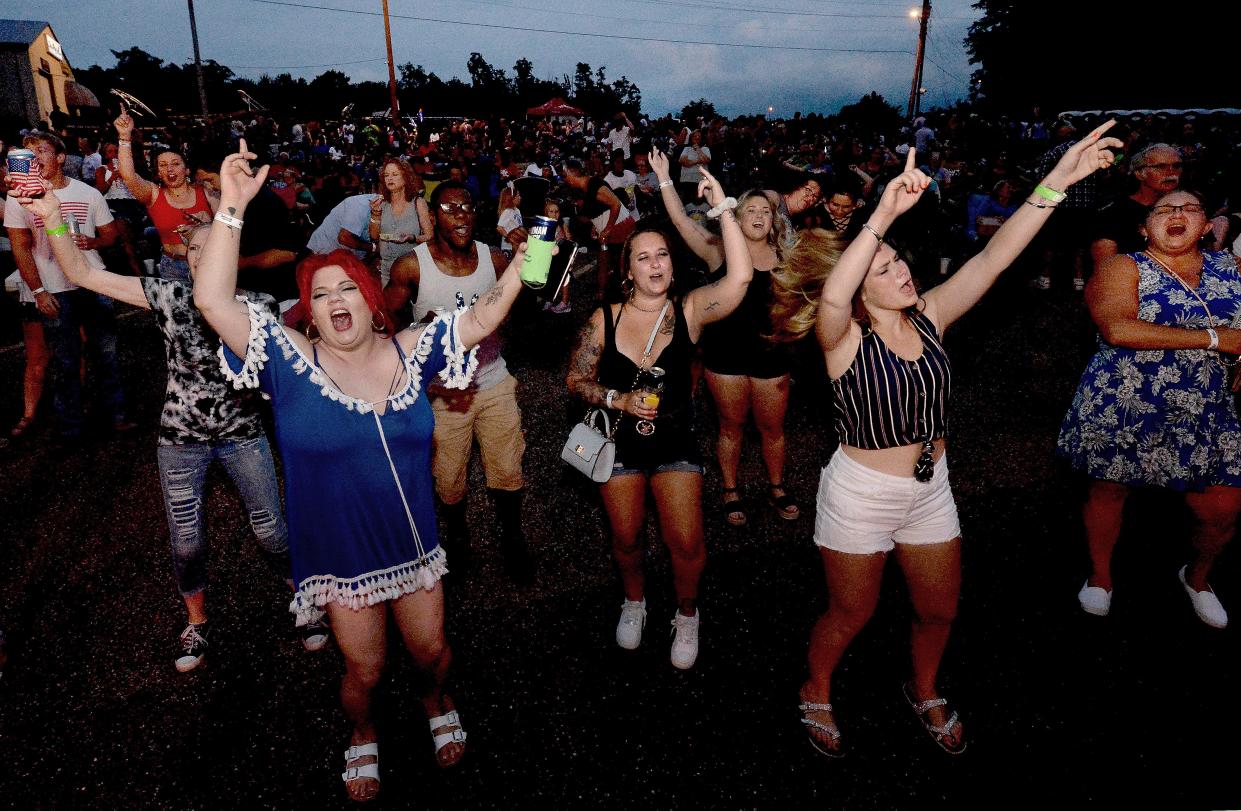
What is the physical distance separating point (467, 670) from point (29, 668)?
2.09 meters

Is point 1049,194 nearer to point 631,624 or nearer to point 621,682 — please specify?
point 631,624

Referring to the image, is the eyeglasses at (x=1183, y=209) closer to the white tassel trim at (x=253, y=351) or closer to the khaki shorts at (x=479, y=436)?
the khaki shorts at (x=479, y=436)

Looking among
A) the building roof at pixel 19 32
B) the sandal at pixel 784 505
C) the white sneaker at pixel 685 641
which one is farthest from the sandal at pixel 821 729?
the building roof at pixel 19 32

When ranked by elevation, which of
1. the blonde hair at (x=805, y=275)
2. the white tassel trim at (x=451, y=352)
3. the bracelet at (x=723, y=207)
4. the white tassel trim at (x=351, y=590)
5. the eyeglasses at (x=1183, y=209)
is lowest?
the white tassel trim at (x=351, y=590)

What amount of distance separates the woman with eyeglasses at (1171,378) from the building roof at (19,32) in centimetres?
4283

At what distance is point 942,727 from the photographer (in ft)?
9.66

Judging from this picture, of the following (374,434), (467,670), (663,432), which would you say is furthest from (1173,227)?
(467,670)

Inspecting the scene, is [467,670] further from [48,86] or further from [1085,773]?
[48,86]

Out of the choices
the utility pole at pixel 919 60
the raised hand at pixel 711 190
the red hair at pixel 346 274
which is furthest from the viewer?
the utility pole at pixel 919 60

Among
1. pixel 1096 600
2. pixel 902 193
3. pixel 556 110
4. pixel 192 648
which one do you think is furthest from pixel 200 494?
pixel 556 110

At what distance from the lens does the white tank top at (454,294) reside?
3.81 m

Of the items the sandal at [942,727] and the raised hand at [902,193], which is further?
the sandal at [942,727]

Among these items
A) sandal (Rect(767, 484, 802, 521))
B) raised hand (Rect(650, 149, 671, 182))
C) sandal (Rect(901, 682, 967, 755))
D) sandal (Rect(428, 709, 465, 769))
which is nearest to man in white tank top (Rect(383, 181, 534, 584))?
raised hand (Rect(650, 149, 671, 182))

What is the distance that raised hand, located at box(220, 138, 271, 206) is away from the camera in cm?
228
